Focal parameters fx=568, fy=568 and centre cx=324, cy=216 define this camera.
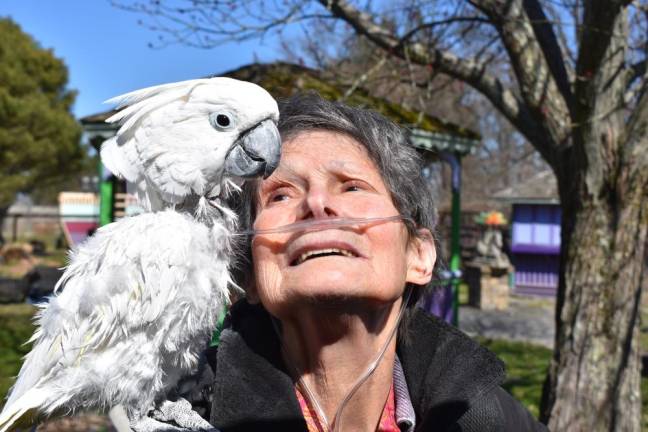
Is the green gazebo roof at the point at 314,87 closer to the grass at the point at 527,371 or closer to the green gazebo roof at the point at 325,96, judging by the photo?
the green gazebo roof at the point at 325,96

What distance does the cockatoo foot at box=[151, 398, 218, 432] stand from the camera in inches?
62.5

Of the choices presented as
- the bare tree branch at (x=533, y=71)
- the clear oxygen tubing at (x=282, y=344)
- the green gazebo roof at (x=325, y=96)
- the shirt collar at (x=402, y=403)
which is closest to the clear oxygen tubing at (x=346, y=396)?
the clear oxygen tubing at (x=282, y=344)

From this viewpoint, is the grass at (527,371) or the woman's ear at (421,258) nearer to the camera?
the woman's ear at (421,258)

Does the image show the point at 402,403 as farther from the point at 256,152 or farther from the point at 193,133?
the point at 193,133

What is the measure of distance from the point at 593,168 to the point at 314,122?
2354mm

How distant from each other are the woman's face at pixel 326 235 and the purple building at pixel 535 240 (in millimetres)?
13514

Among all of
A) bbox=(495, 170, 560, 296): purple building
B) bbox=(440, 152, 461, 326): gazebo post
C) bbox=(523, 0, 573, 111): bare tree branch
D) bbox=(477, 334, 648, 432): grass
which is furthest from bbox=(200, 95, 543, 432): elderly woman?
bbox=(495, 170, 560, 296): purple building

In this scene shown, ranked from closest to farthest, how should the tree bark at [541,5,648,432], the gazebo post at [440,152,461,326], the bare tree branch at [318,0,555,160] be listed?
the tree bark at [541,5,648,432], the bare tree branch at [318,0,555,160], the gazebo post at [440,152,461,326]

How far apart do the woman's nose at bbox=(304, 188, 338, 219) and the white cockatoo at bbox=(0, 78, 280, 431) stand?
A: 162 millimetres

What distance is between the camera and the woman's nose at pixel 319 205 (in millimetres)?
1571

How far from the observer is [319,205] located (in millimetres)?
1572

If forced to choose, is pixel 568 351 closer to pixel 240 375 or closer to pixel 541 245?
pixel 240 375

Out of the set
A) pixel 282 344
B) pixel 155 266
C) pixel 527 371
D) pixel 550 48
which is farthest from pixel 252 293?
pixel 527 371

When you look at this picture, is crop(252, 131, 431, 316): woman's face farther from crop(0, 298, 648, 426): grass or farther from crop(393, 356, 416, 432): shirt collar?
crop(0, 298, 648, 426): grass
